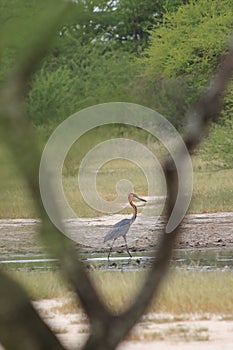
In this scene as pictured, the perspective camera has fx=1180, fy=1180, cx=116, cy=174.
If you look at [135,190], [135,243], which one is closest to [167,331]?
[135,243]

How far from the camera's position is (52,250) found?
348 cm

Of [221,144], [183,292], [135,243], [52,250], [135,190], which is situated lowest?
[135,190]

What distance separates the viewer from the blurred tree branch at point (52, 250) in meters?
3.22

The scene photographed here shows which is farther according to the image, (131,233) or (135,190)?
(135,190)

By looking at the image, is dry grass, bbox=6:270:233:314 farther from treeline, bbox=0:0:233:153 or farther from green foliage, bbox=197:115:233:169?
green foliage, bbox=197:115:233:169

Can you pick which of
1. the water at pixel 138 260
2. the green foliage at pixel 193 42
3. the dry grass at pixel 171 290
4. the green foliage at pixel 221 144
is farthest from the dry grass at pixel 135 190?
the dry grass at pixel 171 290

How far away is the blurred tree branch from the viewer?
3.22 m

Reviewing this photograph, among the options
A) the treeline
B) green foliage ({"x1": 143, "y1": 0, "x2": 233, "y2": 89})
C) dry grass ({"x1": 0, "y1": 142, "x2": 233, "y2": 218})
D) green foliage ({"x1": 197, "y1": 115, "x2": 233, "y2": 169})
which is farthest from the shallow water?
green foliage ({"x1": 143, "y1": 0, "x2": 233, "y2": 89})

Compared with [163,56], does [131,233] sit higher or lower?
higher

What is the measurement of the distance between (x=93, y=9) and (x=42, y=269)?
9711 millimetres

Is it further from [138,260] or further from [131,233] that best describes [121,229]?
[131,233]

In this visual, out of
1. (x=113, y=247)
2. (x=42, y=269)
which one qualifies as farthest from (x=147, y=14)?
(x=42, y=269)

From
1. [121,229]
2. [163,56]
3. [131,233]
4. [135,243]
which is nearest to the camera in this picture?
[121,229]

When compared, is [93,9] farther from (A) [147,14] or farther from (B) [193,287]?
(A) [147,14]
